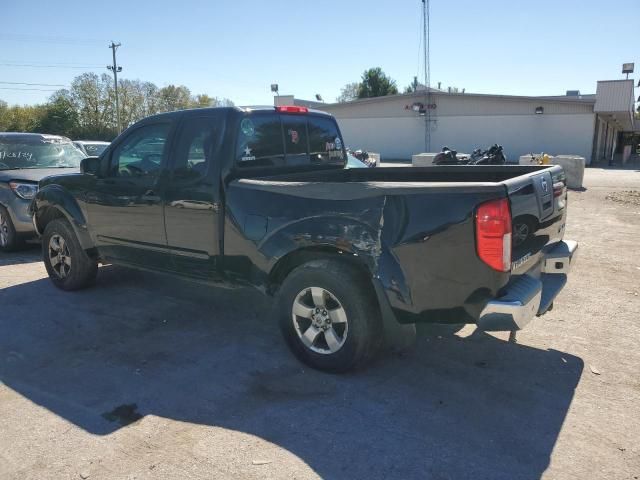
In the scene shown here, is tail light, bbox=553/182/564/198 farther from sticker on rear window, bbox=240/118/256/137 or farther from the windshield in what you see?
the windshield

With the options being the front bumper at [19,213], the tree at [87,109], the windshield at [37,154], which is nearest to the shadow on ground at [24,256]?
the front bumper at [19,213]

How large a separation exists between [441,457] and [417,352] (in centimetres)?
145

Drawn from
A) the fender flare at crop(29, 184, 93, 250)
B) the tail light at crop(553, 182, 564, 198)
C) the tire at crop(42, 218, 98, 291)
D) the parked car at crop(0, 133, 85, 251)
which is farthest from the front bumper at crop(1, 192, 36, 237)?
the tail light at crop(553, 182, 564, 198)

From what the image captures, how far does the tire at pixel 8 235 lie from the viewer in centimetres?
800

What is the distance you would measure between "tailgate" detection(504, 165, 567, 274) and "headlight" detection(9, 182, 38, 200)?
23.7 ft

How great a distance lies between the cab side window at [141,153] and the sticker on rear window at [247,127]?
0.82 m

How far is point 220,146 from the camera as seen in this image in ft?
14.3

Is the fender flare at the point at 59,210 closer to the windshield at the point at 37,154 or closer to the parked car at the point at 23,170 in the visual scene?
the parked car at the point at 23,170

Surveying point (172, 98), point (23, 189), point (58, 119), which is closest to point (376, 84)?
point (172, 98)

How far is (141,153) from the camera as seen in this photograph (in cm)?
505

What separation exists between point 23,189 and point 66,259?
279cm

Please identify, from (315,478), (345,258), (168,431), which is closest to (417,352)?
(345,258)

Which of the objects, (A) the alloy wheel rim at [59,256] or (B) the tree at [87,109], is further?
(B) the tree at [87,109]

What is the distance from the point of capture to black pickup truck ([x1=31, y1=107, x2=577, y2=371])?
323cm
